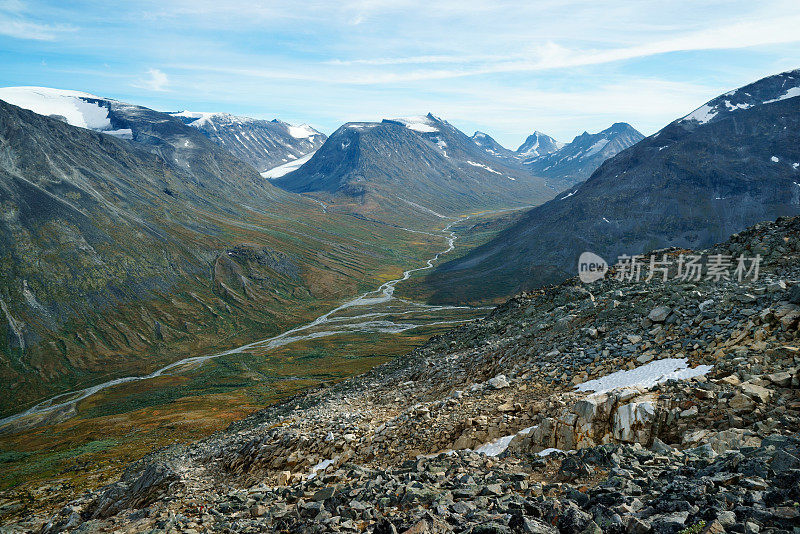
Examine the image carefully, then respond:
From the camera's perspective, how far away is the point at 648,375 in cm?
2128

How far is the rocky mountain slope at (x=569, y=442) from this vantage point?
1200 centimetres

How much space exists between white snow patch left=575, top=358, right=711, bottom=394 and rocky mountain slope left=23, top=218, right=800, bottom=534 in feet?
0.47

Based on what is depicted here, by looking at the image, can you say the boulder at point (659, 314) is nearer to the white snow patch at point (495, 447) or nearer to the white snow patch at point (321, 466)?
the white snow patch at point (495, 447)

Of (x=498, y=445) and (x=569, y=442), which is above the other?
(x=569, y=442)

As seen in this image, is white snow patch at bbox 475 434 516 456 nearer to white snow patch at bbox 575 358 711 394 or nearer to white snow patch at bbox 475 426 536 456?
white snow patch at bbox 475 426 536 456

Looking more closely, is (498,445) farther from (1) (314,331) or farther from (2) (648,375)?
(1) (314,331)

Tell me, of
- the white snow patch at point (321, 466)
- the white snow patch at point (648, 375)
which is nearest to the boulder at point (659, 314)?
the white snow patch at point (648, 375)

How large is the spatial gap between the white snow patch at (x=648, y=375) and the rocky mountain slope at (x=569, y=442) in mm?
144

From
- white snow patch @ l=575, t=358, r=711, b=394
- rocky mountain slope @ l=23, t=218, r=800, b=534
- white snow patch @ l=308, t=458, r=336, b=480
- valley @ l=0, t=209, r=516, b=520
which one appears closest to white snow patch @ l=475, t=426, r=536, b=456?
rocky mountain slope @ l=23, t=218, r=800, b=534

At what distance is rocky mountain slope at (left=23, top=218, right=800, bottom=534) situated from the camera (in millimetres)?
12000

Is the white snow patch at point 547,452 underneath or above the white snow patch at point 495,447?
above

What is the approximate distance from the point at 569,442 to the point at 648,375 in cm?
629

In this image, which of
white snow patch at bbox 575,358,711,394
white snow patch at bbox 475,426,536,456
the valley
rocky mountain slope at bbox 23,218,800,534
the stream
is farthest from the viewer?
the stream

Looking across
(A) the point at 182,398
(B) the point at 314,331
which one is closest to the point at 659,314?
→ (A) the point at 182,398
